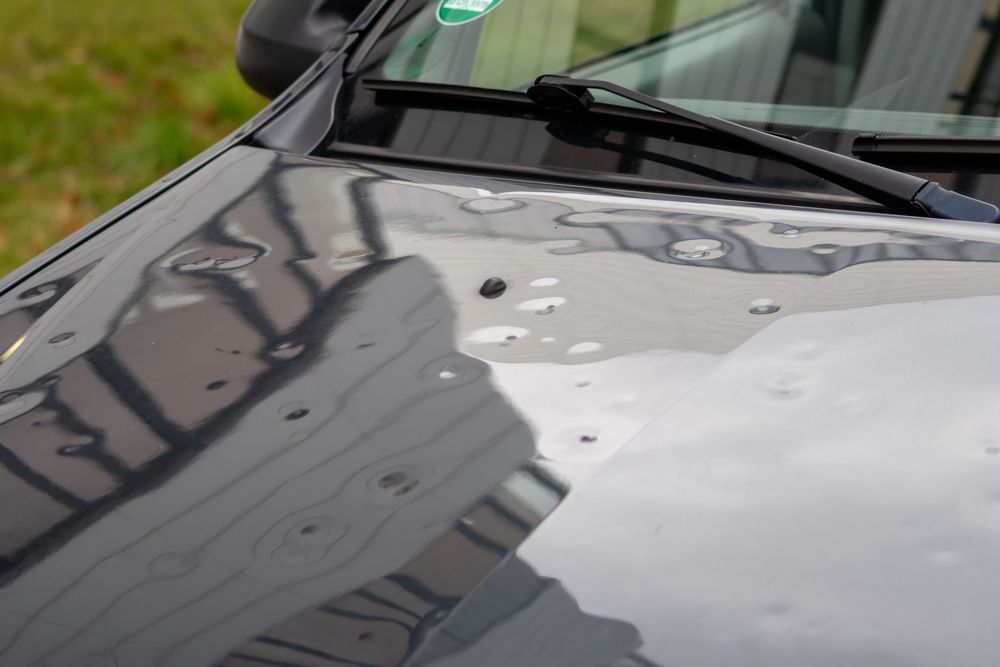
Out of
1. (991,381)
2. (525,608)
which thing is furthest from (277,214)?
(991,381)

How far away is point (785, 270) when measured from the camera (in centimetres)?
130

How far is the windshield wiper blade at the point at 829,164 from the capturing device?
1.35 m

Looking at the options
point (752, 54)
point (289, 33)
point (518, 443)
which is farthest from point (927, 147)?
point (289, 33)

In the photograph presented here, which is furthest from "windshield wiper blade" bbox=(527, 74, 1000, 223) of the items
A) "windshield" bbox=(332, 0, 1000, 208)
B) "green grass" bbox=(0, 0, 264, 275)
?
"green grass" bbox=(0, 0, 264, 275)

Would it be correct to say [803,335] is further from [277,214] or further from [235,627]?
[277,214]

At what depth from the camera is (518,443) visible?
1.12 meters

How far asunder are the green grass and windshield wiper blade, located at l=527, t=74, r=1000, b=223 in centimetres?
325

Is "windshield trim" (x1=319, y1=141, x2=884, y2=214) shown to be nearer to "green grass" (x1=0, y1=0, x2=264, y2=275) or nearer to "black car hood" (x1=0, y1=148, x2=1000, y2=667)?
"black car hood" (x1=0, y1=148, x2=1000, y2=667)

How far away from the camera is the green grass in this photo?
15.6ft

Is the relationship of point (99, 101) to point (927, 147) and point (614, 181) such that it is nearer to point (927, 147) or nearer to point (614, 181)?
point (614, 181)

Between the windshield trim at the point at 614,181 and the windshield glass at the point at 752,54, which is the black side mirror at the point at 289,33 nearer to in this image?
the windshield glass at the point at 752,54

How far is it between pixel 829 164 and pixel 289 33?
1125 millimetres

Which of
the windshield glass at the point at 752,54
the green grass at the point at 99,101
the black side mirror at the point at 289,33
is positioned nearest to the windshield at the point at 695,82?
the windshield glass at the point at 752,54

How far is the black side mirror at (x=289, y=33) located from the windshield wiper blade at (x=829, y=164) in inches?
24.2
